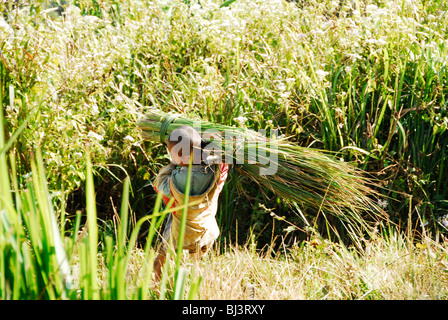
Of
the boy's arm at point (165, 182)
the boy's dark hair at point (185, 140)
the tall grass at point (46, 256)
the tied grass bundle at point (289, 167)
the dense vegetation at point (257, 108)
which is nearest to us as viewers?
the tall grass at point (46, 256)

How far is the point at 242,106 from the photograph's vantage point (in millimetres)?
3410

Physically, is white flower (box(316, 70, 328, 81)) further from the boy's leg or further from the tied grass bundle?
the boy's leg

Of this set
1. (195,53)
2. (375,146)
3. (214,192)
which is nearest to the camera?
(214,192)

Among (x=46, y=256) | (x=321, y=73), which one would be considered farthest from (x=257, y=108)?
(x=46, y=256)

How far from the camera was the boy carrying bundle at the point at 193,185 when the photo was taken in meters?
2.52

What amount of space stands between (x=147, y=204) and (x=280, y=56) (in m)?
1.46

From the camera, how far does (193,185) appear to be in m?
2.53

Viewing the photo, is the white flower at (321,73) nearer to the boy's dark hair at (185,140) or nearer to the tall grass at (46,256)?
the boy's dark hair at (185,140)

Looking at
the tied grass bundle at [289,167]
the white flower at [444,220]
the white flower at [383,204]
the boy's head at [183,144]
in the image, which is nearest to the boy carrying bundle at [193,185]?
the boy's head at [183,144]

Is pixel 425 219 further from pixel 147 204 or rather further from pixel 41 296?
pixel 41 296

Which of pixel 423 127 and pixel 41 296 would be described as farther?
pixel 423 127
